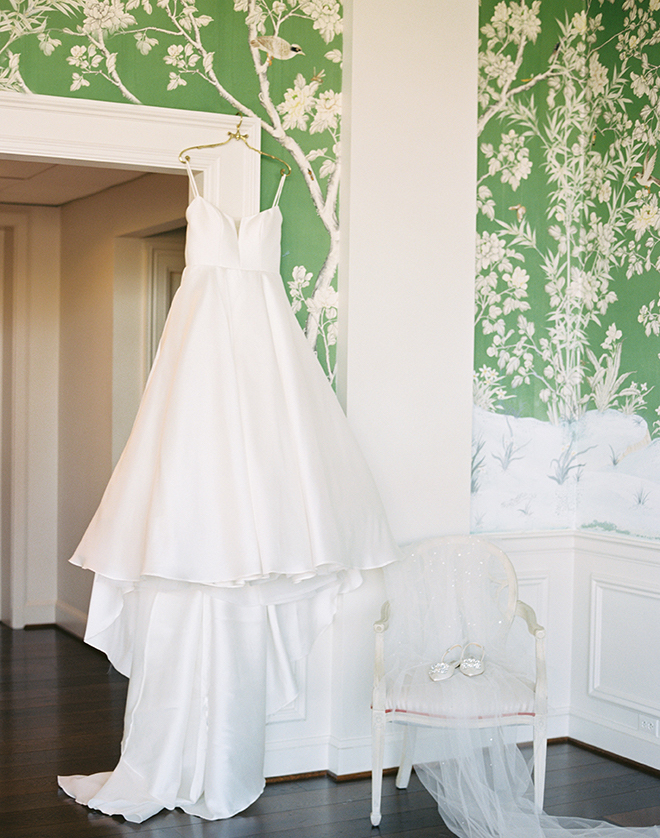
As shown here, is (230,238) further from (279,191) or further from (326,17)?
(326,17)

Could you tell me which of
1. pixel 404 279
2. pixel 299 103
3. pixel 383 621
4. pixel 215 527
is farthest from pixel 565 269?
pixel 215 527

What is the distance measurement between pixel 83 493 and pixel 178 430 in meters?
2.85

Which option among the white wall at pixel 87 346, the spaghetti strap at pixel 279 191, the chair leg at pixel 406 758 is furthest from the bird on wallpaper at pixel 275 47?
the chair leg at pixel 406 758

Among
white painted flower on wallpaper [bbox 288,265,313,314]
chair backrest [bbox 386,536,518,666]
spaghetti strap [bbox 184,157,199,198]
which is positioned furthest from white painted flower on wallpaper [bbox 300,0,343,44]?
chair backrest [bbox 386,536,518,666]

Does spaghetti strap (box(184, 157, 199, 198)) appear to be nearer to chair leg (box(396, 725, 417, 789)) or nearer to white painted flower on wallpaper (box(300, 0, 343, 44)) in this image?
white painted flower on wallpaper (box(300, 0, 343, 44))

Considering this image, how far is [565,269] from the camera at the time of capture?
13.4ft

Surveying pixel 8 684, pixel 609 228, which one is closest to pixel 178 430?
pixel 609 228

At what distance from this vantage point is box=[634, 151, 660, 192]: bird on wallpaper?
3.75 metres

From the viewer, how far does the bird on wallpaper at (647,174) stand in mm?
3750

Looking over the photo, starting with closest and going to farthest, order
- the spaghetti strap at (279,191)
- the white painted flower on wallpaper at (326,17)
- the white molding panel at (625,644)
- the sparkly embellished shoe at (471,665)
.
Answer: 1. the sparkly embellished shoe at (471,665)
2. the spaghetti strap at (279,191)
3. the white painted flower on wallpaper at (326,17)
4. the white molding panel at (625,644)

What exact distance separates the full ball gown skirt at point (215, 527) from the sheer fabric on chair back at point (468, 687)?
10.4 inches

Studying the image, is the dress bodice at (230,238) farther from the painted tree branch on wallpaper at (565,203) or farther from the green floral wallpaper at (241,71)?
the painted tree branch on wallpaper at (565,203)

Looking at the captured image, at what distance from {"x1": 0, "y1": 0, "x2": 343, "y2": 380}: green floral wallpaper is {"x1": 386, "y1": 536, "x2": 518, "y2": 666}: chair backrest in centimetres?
78

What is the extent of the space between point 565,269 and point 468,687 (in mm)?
1828
